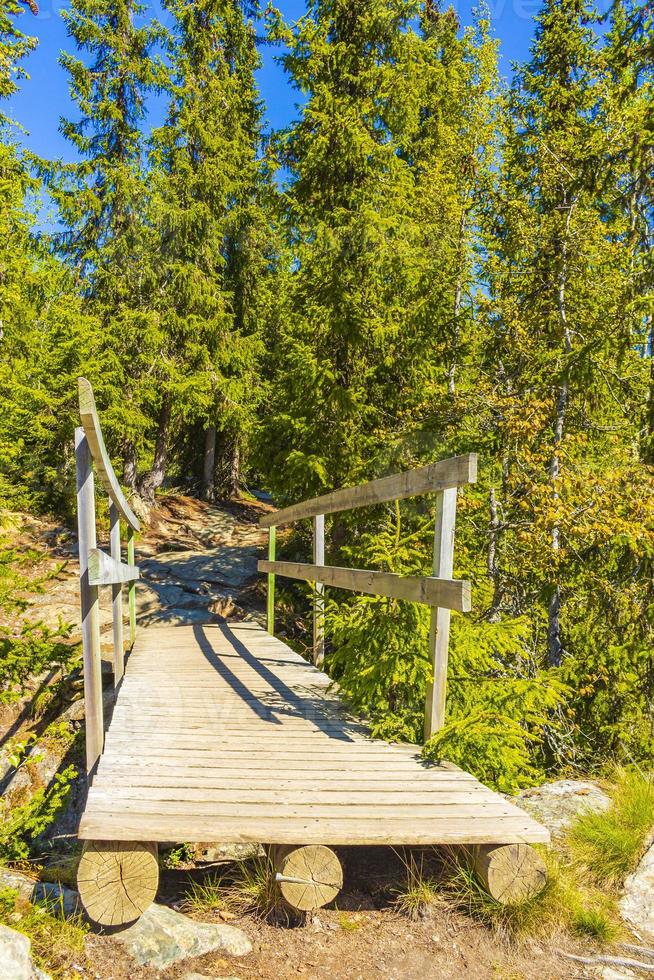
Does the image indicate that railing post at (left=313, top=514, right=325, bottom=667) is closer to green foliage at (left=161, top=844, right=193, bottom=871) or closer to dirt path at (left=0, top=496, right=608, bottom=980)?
green foliage at (left=161, top=844, right=193, bottom=871)

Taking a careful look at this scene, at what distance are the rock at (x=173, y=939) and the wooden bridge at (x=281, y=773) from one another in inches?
3.8

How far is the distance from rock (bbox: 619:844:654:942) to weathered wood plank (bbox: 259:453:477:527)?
2.12 m

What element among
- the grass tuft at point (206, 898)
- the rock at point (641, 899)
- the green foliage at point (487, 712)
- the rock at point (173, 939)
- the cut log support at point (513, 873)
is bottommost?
the grass tuft at point (206, 898)

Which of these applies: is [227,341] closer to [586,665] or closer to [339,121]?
[339,121]

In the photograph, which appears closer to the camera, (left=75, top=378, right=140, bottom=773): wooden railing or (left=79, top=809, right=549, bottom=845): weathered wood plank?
(left=79, top=809, right=549, bottom=845): weathered wood plank

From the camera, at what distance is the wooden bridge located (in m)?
2.92

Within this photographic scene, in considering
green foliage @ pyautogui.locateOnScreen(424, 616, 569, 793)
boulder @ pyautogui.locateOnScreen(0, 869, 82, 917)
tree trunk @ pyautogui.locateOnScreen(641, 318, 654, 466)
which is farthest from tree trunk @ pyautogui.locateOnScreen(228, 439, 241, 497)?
boulder @ pyautogui.locateOnScreen(0, 869, 82, 917)

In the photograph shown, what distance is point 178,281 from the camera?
614 inches

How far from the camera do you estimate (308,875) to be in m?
2.94

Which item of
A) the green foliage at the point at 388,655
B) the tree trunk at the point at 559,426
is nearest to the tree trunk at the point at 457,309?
the tree trunk at the point at 559,426

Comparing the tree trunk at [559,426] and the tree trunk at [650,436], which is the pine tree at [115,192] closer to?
the tree trunk at [559,426]

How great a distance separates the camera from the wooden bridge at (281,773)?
292cm

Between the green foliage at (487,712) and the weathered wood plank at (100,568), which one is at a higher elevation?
the weathered wood plank at (100,568)

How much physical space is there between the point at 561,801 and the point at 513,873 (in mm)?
1537
